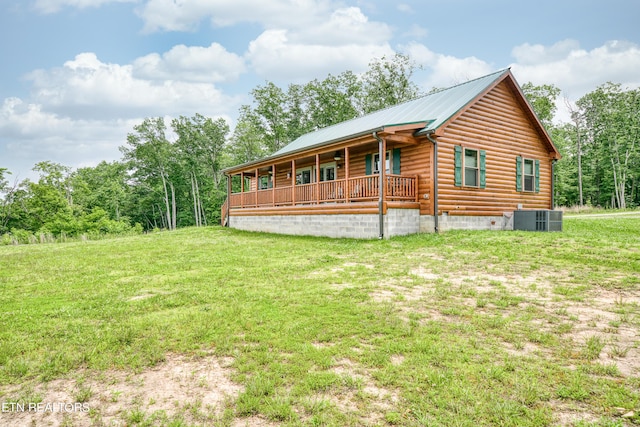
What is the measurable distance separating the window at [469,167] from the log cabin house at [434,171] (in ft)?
0.13

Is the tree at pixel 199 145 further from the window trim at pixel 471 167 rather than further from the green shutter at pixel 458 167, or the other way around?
the green shutter at pixel 458 167

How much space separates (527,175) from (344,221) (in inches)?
362

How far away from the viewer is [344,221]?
13.7 m

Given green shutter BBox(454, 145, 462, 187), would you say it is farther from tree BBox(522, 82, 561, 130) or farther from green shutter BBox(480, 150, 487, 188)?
tree BBox(522, 82, 561, 130)

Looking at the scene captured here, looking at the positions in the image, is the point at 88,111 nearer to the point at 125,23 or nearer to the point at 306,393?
the point at 125,23

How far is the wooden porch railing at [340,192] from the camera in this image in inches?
512

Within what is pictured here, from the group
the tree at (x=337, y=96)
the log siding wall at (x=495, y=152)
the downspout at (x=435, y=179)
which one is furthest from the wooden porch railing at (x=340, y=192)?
the tree at (x=337, y=96)

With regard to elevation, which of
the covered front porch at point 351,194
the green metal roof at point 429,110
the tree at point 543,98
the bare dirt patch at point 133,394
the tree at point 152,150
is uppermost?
the tree at point 543,98

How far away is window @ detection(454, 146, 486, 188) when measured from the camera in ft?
45.0

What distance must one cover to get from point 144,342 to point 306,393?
79.8 inches

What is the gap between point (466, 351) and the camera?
10.9ft

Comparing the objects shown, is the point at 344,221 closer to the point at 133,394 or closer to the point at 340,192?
the point at 340,192

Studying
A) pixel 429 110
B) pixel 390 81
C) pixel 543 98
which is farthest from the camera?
pixel 390 81

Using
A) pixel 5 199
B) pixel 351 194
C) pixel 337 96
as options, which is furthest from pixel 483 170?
pixel 5 199
